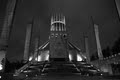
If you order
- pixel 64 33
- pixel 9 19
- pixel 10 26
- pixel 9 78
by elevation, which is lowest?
pixel 9 78

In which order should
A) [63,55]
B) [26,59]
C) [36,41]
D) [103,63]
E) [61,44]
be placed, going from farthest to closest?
[61,44] → [63,55] → [36,41] → [26,59] → [103,63]

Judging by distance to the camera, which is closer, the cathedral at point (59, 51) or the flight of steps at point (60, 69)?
the flight of steps at point (60, 69)

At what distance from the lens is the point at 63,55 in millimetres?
33875

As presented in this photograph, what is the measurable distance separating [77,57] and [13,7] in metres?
26.0

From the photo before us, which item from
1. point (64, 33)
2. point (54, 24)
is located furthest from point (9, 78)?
point (54, 24)

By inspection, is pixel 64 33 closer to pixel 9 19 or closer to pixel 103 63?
pixel 103 63

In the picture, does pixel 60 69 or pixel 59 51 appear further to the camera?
pixel 59 51

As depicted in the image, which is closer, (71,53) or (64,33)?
(71,53)

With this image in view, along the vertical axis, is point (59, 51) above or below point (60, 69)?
above

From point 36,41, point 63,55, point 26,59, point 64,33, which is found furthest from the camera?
point 64,33

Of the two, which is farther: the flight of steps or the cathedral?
the cathedral

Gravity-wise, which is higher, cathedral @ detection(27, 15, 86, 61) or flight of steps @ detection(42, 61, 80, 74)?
cathedral @ detection(27, 15, 86, 61)

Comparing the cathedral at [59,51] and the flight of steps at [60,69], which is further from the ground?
the cathedral at [59,51]

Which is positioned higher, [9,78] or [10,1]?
[10,1]
